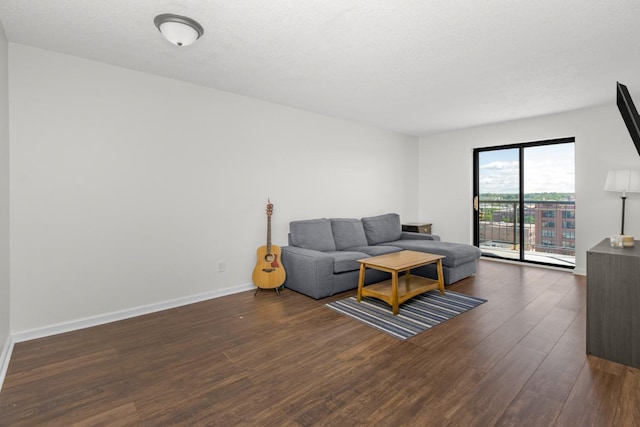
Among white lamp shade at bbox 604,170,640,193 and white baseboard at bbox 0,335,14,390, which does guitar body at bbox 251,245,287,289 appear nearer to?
white baseboard at bbox 0,335,14,390

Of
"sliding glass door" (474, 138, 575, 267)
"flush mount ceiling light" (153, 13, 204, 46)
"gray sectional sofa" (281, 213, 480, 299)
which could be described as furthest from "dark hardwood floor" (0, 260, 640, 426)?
"sliding glass door" (474, 138, 575, 267)

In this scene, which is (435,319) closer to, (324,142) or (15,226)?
(324,142)

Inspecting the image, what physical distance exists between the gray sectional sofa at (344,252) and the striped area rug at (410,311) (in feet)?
1.14

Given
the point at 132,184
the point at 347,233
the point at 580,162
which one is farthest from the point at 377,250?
the point at 580,162

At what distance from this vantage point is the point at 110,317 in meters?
2.95

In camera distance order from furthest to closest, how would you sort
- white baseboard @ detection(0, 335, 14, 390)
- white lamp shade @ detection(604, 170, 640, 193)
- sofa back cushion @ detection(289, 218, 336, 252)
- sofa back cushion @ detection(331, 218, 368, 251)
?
sofa back cushion @ detection(331, 218, 368, 251)
sofa back cushion @ detection(289, 218, 336, 252)
white lamp shade @ detection(604, 170, 640, 193)
white baseboard @ detection(0, 335, 14, 390)

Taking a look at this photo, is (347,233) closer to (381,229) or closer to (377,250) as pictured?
(377,250)

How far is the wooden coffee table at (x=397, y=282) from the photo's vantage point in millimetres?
3125

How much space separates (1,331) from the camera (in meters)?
2.16

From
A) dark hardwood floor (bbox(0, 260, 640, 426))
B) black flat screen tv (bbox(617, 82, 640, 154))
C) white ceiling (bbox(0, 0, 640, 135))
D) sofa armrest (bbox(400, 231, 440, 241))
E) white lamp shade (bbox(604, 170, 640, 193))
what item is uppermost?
white ceiling (bbox(0, 0, 640, 135))

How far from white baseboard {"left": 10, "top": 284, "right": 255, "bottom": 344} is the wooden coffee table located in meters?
1.63

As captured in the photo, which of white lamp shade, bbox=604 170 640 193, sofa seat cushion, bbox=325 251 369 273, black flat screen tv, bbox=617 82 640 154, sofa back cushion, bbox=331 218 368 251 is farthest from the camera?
sofa back cushion, bbox=331 218 368 251

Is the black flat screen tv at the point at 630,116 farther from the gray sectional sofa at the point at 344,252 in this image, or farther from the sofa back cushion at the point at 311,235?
the sofa back cushion at the point at 311,235

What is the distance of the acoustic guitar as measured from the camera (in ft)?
12.4
